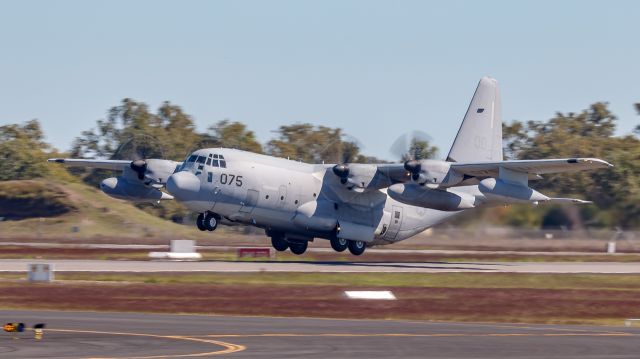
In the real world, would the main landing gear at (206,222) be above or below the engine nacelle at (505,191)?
below

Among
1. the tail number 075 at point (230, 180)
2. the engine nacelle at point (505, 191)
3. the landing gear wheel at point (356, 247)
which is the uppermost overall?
the tail number 075 at point (230, 180)

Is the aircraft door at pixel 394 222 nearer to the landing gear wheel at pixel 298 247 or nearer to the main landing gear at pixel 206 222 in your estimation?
the landing gear wheel at pixel 298 247

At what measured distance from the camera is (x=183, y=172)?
49.7 m

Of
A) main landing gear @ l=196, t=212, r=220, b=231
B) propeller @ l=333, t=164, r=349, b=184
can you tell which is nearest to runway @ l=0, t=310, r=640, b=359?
main landing gear @ l=196, t=212, r=220, b=231

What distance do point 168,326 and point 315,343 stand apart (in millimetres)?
4552

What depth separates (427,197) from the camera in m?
49.1

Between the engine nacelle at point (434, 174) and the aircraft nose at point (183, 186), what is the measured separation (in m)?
10.3

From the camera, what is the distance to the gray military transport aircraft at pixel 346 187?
4838 centimetres

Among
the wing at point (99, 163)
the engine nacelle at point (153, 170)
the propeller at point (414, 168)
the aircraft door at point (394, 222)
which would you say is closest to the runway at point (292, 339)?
the propeller at point (414, 168)

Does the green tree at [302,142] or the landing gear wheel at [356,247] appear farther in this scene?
the green tree at [302,142]

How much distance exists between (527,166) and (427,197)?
198 inches

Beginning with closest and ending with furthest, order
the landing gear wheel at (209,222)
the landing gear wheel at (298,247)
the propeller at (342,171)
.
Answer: the landing gear wheel at (209,222) → the propeller at (342,171) → the landing gear wheel at (298,247)

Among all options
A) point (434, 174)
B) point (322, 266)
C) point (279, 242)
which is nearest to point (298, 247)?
point (279, 242)

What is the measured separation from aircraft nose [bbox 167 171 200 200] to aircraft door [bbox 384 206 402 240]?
37.1ft
